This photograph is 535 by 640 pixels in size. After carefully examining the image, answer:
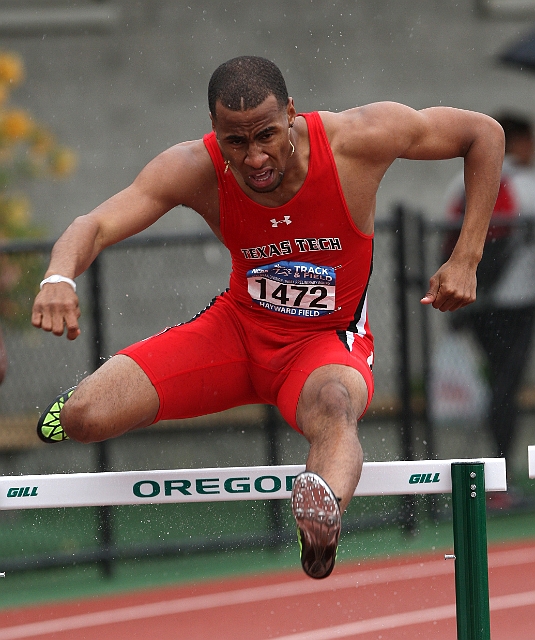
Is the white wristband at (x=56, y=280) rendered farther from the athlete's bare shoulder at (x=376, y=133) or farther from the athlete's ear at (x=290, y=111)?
the athlete's bare shoulder at (x=376, y=133)

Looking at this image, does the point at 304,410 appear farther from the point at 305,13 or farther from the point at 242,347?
the point at 305,13

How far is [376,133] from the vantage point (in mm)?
3572

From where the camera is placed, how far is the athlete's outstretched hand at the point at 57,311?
9.83 feet

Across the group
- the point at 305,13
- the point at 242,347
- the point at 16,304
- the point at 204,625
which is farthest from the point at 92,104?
the point at 242,347

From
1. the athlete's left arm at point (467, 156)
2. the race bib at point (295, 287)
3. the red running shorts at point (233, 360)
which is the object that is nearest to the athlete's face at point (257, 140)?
the race bib at point (295, 287)

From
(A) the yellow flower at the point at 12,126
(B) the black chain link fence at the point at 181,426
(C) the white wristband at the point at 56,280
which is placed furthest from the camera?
(A) the yellow flower at the point at 12,126

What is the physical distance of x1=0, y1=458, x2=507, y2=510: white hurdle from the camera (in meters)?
3.36

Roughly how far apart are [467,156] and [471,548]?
1268 millimetres

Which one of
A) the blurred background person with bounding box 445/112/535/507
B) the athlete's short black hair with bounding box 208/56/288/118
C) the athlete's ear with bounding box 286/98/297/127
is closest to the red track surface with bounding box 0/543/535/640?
the blurred background person with bounding box 445/112/535/507

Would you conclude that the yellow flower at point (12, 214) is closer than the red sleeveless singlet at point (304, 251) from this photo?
No

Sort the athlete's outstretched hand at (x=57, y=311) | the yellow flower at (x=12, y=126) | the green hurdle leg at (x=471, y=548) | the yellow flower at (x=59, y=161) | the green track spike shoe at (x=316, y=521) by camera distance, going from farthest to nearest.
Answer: the yellow flower at (x=59, y=161) → the yellow flower at (x=12, y=126) → the green hurdle leg at (x=471, y=548) → the athlete's outstretched hand at (x=57, y=311) → the green track spike shoe at (x=316, y=521)

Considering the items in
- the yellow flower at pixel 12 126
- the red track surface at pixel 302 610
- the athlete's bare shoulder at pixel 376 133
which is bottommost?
the red track surface at pixel 302 610

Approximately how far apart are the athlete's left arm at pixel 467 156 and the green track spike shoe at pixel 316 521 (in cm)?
93

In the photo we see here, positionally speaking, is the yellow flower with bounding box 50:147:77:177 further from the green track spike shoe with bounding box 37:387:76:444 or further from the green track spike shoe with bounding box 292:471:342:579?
the green track spike shoe with bounding box 292:471:342:579
